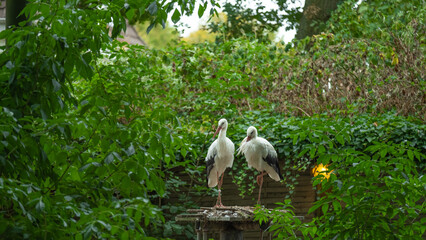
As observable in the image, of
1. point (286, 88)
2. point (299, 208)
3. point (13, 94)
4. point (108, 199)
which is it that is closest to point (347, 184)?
point (108, 199)

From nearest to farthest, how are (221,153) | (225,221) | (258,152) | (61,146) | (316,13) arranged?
(61,146)
(225,221)
(221,153)
(258,152)
(316,13)

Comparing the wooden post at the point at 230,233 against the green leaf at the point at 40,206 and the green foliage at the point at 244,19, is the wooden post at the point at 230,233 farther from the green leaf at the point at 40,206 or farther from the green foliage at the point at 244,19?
the green foliage at the point at 244,19

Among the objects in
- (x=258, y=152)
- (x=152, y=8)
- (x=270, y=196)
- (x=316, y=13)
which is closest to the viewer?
(x=152, y=8)

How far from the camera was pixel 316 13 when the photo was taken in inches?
579

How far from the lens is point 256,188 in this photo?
9758mm

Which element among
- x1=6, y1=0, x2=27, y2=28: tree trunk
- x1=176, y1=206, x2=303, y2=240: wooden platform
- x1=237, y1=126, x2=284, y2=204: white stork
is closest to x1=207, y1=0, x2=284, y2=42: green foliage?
x1=237, y1=126, x2=284, y2=204: white stork

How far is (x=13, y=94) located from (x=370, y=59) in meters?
7.77

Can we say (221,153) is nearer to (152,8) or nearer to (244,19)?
(152,8)

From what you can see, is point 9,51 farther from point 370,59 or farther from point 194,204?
point 370,59

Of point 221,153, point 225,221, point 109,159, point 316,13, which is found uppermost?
point 316,13

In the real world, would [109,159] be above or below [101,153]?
below

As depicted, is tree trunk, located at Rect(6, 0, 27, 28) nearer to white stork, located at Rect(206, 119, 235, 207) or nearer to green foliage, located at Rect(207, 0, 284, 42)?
white stork, located at Rect(206, 119, 235, 207)

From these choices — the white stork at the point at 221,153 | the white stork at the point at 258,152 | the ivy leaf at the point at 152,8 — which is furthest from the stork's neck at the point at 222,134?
the ivy leaf at the point at 152,8

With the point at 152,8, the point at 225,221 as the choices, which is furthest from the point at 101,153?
the point at 225,221
